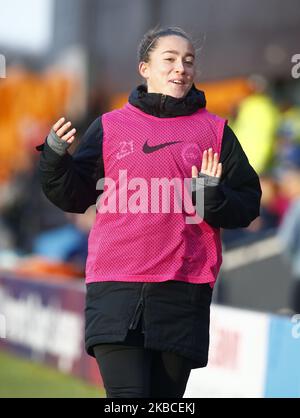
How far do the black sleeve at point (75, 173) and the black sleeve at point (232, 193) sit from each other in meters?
0.47

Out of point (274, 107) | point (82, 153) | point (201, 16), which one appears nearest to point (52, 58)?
point (201, 16)

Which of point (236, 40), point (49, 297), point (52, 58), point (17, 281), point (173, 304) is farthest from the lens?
point (52, 58)

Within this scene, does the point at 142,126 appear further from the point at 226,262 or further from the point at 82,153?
the point at 226,262

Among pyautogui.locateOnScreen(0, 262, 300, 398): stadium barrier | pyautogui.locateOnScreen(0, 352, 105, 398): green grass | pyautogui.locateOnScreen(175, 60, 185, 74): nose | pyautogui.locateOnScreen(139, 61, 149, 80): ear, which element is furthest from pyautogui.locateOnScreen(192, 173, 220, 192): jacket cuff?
pyautogui.locateOnScreen(0, 352, 105, 398): green grass

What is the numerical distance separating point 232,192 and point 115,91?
464 inches

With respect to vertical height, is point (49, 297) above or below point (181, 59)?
below

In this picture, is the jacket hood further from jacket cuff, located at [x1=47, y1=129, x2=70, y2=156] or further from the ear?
jacket cuff, located at [x1=47, y1=129, x2=70, y2=156]

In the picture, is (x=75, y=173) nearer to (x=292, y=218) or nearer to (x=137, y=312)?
(x=137, y=312)

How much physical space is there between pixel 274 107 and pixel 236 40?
2.13m

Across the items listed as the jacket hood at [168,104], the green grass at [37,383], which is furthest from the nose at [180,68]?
the green grass at [37,383]

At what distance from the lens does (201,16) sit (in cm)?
1362

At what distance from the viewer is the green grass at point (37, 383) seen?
825 centimetres

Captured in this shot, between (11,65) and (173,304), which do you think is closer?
(173,304)

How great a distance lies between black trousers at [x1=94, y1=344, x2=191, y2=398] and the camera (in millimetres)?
3873
